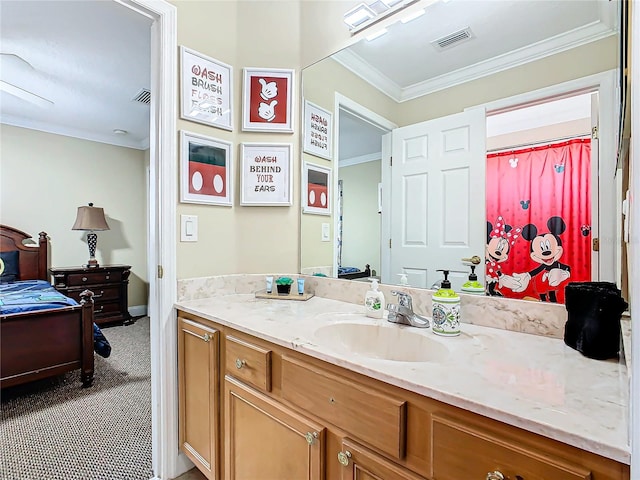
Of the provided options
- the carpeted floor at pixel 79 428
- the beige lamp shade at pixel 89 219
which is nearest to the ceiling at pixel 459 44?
the carpeted floor at pixel 79 428

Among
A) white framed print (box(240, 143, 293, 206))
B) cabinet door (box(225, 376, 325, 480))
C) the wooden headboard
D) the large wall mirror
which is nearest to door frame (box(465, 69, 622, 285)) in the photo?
the large wall mirror

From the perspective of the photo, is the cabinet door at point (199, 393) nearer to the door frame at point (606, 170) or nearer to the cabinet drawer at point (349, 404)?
the cabinet drawer at point (349, 404)

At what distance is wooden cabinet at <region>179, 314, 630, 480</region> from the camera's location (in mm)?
603

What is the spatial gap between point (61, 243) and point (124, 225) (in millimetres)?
758

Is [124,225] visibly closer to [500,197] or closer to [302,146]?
[302,146]

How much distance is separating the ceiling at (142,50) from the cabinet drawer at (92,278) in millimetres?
1849

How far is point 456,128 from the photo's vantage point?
1.33 m

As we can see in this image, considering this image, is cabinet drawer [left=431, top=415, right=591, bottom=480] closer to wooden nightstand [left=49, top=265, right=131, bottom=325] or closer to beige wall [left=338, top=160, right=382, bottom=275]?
beige wall [left=338, top=160, right=382, bottom=275]

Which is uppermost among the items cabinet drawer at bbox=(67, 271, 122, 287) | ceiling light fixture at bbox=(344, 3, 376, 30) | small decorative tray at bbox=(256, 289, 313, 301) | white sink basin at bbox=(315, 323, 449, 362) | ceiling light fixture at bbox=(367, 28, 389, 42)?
ceiling light fixture at bbox=(344, 3, 376, 30)

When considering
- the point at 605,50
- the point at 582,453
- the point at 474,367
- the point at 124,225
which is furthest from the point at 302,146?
the point at 124,225

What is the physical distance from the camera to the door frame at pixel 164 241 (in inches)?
61.0

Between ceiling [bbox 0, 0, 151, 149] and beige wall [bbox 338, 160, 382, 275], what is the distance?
1.25 m

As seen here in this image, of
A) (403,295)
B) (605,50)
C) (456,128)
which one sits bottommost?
(403,295)

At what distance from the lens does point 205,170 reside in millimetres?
1696
